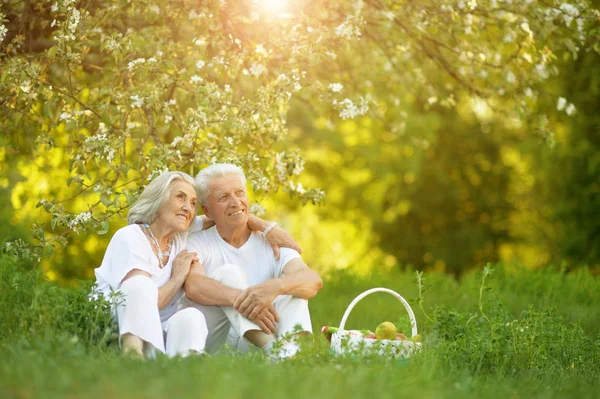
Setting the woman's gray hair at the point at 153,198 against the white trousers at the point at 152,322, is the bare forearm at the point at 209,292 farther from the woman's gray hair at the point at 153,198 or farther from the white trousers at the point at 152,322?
the woman's gray hair at the point at 153,198

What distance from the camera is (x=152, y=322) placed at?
405 cm

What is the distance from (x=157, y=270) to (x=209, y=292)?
33cm

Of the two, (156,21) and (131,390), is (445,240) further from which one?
(131,390)

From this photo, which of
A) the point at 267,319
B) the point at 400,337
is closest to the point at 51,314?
the point at 267,319

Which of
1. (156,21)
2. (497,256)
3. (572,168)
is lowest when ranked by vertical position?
(497,256)

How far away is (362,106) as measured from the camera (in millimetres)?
5730

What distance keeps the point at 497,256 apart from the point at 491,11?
11645 millimetres

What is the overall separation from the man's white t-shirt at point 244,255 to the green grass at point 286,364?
1.99ft

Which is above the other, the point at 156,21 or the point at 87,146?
the point at 156,21

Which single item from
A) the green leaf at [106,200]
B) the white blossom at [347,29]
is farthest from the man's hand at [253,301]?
the white blossom at [347,29]

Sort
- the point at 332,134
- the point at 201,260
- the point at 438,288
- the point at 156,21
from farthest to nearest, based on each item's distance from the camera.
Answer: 1. the point at 332,134
2. the point at 438,288
3. the point at 156,21
4. the point at 201,260

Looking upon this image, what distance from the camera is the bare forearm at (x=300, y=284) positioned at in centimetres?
458

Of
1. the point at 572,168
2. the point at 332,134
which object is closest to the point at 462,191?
the point at 332,134

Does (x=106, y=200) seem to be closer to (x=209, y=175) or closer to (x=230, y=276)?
(x=209, y=175)
